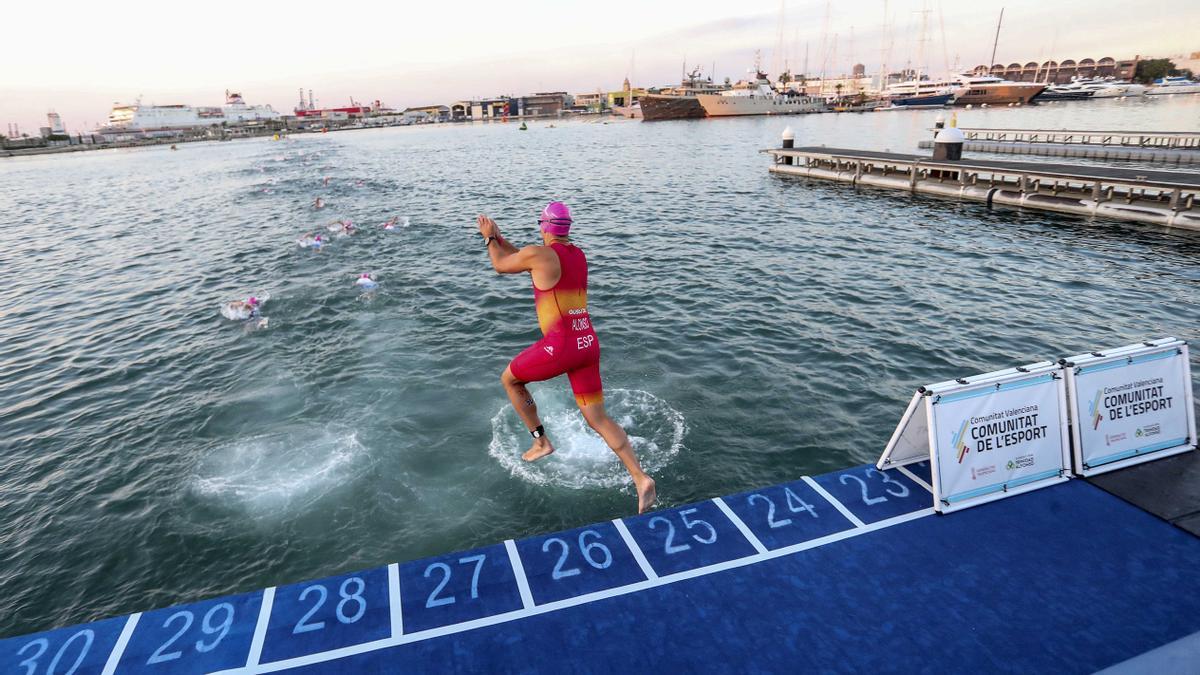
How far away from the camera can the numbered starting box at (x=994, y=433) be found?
5691 millimetres

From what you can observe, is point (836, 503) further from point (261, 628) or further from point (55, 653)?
point (55, 653)

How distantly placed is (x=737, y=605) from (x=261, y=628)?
4.08 meters

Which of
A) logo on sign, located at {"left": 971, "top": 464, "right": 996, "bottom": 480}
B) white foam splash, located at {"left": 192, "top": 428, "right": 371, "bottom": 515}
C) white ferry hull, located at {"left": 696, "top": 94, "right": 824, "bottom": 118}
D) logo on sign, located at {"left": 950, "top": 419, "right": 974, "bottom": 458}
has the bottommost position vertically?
white foam splash, located at {"left": 192, "top": 428, "right": 371, "bottom": 515}

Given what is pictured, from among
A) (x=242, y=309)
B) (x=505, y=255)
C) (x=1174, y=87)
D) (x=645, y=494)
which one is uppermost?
(x=1174, y=87)

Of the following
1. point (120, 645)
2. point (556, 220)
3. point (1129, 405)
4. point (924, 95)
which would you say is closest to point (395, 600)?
point (120, 645)

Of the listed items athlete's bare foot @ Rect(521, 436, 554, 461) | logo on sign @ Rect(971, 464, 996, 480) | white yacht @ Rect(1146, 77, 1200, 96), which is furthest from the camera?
white yacht @ Rect(1146, 77, 1200, 96)

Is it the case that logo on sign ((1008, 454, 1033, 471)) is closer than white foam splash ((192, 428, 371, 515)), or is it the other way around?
logo on sign ((1008, 454, 1033, 471))

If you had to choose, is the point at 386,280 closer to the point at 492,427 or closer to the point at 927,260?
the point at 492,427

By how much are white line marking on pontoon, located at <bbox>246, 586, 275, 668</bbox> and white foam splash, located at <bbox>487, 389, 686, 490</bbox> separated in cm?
354

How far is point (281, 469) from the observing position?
8.44 meters

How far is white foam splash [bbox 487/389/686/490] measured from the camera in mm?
7980

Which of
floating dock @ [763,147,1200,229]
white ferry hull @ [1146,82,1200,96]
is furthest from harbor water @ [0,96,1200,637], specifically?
white ferry hull @ [1146,82,1200,96]

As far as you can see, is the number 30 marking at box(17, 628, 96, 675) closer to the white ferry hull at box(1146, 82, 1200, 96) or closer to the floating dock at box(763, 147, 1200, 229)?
the floating dock at box(763, 147, 1200, 229)

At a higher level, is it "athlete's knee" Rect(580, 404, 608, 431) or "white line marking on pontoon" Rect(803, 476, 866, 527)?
"athlete's knee" Rect(580, 404, 608, 431)
